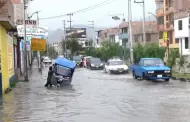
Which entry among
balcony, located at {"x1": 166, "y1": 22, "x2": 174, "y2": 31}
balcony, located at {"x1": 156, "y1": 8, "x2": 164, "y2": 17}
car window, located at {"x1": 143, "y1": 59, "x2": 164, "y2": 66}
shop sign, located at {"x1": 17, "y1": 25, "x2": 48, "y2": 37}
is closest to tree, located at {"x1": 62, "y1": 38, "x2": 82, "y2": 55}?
balcony, located at {"x1": 156, "y1": 8, "x2": 164, "y2": 17}

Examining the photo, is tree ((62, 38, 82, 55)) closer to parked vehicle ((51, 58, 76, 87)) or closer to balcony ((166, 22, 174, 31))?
balcony ((166, 22, 174, 31))

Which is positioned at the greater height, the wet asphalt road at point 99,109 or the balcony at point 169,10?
the balcony at point 169,10

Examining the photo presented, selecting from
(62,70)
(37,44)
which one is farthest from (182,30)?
(62,70)

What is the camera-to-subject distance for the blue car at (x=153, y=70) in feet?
101

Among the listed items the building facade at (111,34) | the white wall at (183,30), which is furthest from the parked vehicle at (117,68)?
the building facade at (111,34)

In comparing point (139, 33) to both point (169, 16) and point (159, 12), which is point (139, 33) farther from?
point (169, 16)

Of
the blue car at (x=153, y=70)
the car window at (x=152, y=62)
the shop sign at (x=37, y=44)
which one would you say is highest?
the shop sign at (x=37, y=44)

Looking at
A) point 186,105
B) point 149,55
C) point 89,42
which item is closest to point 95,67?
point 149,55

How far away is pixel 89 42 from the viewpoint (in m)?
152

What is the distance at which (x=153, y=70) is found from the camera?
31.0 meters

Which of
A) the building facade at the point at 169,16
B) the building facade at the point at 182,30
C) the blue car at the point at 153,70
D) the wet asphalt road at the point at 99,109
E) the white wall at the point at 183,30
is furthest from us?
the building facade at the point at 169,16

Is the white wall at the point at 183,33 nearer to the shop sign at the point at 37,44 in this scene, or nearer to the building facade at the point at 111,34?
the shop sign at the point at 37,44

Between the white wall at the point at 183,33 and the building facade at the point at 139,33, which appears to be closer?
the white wall at the point at 183,33

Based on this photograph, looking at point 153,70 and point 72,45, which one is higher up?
point 72,45
